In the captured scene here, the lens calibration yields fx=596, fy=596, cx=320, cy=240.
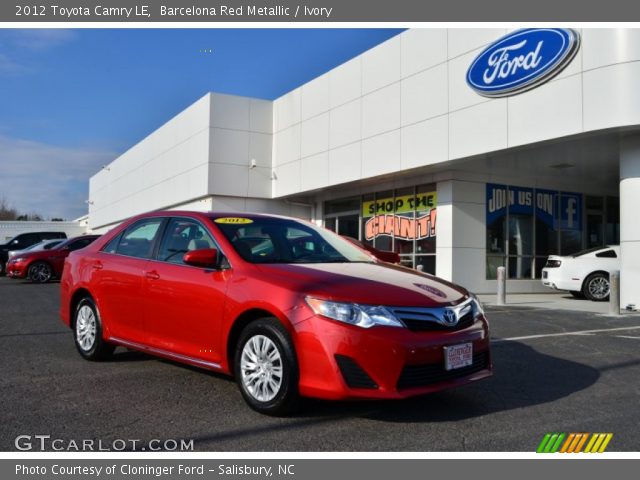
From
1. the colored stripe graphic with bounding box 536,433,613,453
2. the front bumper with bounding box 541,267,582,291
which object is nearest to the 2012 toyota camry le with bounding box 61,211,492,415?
the colored stripe graphic with bounding box 536,433,613,453

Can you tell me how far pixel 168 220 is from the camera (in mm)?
5812

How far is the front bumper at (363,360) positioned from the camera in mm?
3998

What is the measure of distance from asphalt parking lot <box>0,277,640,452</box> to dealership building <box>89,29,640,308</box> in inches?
282

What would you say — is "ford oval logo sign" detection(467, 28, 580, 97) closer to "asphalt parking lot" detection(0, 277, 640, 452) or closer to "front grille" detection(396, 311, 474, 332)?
"asphalt parking lot" detection(0, 277, 640, 452)

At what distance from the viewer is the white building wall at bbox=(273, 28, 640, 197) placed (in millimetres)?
12078

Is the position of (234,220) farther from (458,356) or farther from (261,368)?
(458,356)

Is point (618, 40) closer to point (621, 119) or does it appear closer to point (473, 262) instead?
point (621, 119)

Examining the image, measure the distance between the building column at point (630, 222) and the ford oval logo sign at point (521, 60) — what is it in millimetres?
2257

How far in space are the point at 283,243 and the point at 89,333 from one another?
8.31ft

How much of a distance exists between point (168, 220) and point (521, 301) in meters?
11.6

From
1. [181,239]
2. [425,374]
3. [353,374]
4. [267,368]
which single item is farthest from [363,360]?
[181,239]

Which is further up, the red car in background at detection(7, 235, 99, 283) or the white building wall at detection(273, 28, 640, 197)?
the white building wall at detection(273, 28, 640, 197)

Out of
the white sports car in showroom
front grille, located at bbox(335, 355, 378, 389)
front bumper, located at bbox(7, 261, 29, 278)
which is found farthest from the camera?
front bumper, located at bbox(7, 261, 29, 278)

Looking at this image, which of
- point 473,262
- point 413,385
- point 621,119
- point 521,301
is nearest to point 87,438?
point 413,385
